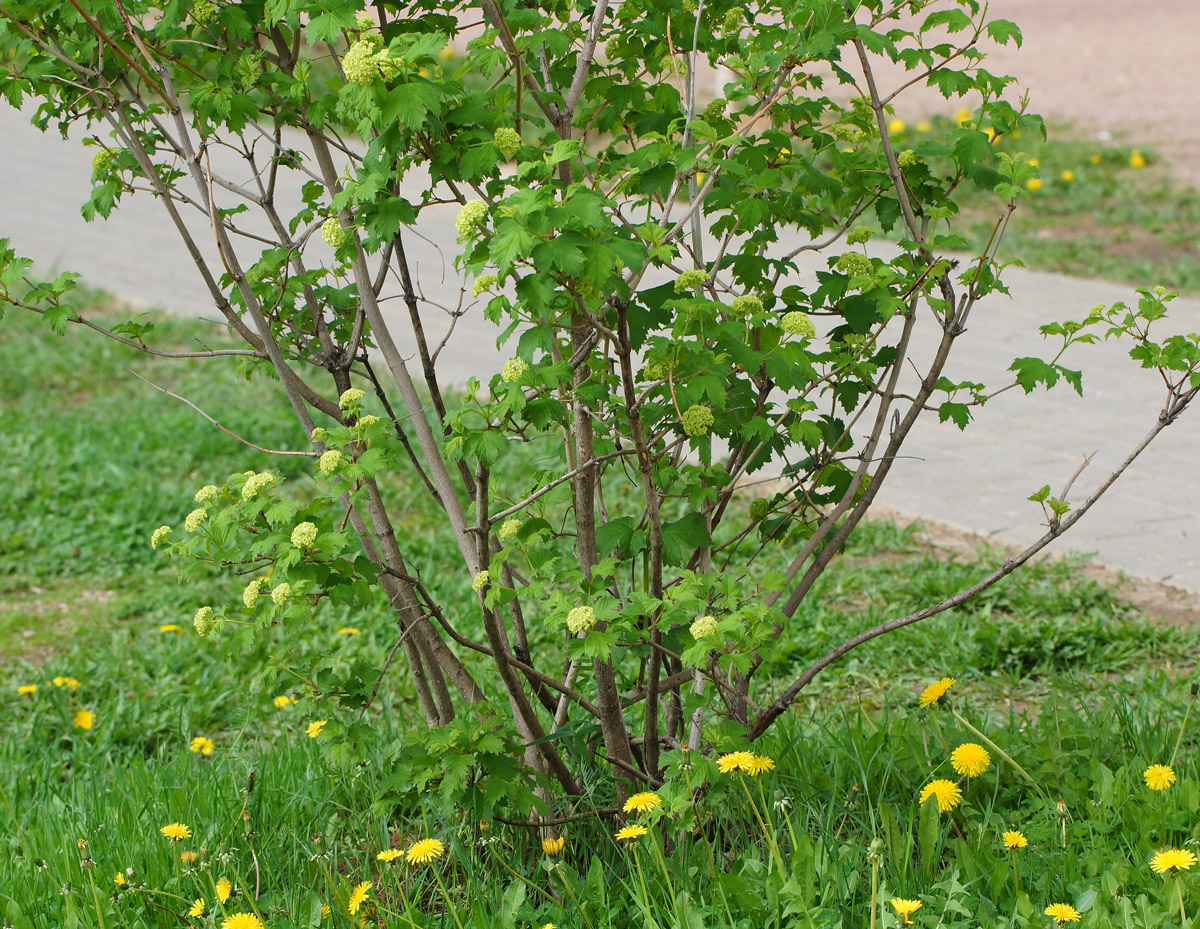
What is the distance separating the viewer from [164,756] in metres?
3.27

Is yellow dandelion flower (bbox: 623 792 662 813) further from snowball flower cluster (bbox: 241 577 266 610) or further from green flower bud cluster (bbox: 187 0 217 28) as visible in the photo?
green flower bud cluster (bbox: 187 0 217 28)

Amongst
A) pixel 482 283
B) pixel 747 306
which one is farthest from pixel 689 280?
pixel 482 283

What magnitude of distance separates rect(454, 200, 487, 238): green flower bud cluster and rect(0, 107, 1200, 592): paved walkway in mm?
325

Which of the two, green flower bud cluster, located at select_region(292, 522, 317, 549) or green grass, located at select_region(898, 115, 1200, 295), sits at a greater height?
green grass, located at select_region(898, 115, 1200, 295)

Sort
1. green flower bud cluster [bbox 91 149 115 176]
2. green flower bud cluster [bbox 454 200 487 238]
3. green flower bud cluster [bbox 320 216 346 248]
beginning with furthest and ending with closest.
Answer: green flower bud cluster [bbox 91 149 115 176], green flower bud cluster [bbox 320 216 346 248], green flower bud cluster [bbox 454 200 487 238]

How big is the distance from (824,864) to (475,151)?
132cm

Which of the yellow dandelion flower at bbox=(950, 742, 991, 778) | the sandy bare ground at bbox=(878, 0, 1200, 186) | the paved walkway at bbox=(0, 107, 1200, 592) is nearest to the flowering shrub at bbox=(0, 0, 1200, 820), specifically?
the yellow dandelion flower at bbox=(950, 742, 991, 778)

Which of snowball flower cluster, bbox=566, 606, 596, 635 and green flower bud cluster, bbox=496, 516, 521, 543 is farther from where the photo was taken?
green flower bud cluster, bbox=496, 516, 521, 543

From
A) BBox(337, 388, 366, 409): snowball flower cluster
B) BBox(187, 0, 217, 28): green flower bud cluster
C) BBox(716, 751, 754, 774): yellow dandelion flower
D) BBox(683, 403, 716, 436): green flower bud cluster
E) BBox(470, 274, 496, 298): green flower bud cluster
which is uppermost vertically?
BBox(187, 0, 217, 28): green flower bud cluster

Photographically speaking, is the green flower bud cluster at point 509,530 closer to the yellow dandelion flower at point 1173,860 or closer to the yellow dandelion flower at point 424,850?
the yellow dandelion flower at point 424,850

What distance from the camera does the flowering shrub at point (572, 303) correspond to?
1937 mm

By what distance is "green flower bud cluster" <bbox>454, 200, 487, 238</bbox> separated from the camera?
1.78m

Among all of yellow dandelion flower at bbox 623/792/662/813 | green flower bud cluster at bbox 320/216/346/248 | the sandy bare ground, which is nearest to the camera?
yellow dandelion flower at bbox 623/792/662/813

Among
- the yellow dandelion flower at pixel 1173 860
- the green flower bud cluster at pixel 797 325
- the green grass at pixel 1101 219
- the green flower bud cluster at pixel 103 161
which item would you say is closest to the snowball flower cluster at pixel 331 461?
the green flower bud cluster at pixel 797 325
